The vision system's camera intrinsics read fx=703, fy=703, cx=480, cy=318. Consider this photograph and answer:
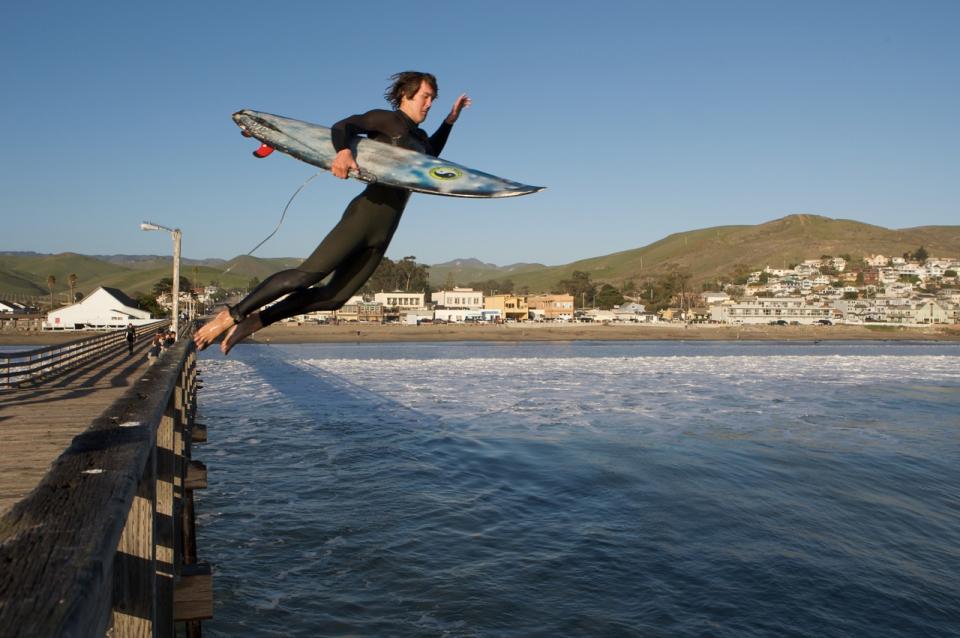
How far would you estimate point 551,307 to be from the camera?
142 metres

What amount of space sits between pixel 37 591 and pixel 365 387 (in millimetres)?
29833

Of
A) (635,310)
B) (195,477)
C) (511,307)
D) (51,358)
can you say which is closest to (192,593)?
(195,477)

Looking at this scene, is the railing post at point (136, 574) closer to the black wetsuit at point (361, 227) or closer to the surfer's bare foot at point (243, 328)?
the black wetsuit at point (361, 227)

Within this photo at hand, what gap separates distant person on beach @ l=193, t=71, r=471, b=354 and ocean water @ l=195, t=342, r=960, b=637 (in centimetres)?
395

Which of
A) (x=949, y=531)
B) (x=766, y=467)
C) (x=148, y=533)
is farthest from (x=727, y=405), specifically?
(x=148, y=533)

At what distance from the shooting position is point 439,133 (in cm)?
518

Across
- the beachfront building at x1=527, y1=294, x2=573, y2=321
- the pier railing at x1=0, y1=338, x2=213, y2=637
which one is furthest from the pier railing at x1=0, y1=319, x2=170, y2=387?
the beachfront building at x1=527, y1=294, x2=573, y2=321

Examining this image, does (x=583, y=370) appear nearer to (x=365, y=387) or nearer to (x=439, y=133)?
(x=365, y=387)

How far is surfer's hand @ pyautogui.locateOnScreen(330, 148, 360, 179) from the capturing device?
409 cm

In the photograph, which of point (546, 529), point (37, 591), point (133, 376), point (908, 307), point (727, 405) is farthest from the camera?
point (908, 307)

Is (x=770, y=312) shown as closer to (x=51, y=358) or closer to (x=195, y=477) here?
(x=51, y=358)

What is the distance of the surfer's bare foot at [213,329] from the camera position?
4.88 m

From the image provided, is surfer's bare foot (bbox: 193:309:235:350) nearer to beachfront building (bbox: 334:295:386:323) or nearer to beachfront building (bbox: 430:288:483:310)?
beachfront building (bbox: 334:295:386:323)

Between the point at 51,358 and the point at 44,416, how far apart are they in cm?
1112
